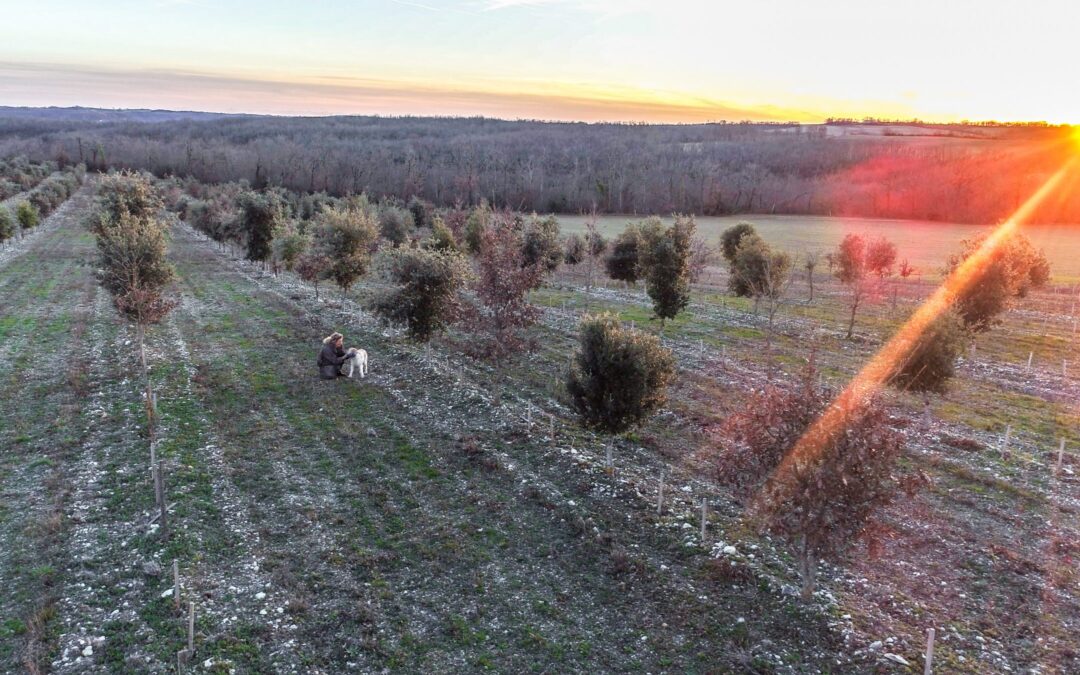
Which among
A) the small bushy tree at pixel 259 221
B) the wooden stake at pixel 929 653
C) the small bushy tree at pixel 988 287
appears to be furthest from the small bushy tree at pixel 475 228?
the wooden stake at pixel 929 653

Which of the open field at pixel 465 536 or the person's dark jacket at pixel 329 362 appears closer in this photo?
the open field at pixel 465 536

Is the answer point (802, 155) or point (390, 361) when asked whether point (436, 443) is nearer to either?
point (390, 361)

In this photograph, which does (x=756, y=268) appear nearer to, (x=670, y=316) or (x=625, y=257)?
(x=625, y=257)

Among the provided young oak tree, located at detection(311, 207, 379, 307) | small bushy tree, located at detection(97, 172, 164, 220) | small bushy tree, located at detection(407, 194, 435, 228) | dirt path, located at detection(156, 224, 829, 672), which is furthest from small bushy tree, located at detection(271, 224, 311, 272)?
small bushy tree, located at detection(407, 194, 435, 228)

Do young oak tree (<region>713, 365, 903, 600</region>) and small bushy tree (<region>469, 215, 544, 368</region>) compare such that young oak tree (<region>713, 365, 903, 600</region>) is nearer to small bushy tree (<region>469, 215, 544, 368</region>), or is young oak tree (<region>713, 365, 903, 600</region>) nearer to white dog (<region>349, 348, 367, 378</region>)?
small bushy tree (<region>469, 215, 544, 368</region>)

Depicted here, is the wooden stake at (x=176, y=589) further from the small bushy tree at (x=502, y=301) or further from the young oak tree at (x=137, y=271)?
the small bushy tree at (x=502, y=301)

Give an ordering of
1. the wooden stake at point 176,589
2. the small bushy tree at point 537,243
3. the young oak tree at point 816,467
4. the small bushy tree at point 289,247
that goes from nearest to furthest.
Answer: the young oak tree at point 816,467 < the wooden stake at point 176,589 < the small bushy tree at point 537,243 < the small bushy tree at point 289,247

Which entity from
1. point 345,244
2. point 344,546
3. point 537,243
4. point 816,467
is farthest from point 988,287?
point 345,244
